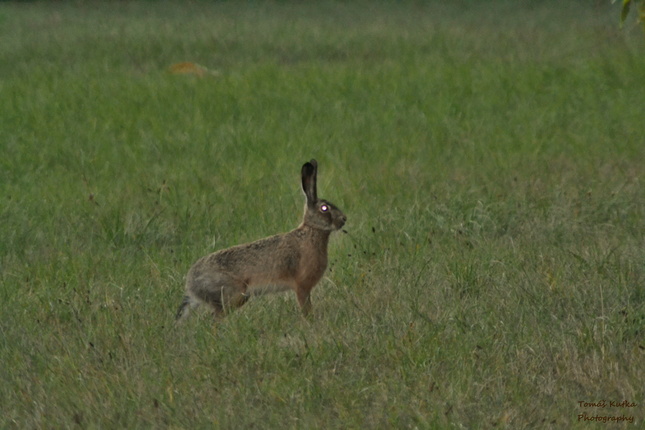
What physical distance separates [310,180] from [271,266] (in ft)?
1.87

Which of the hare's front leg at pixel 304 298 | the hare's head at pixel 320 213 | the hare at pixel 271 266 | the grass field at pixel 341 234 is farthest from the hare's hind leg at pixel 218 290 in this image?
the hare's head at pixel 320 213

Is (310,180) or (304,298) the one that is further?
(310,180)

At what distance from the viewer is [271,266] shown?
6301mm

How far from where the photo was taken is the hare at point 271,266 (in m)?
6.05

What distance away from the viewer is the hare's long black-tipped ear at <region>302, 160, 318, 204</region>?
6.43m

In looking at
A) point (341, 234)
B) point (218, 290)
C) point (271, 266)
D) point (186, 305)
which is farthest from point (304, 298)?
point (341, 234)

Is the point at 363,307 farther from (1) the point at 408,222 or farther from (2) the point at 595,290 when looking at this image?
(1) the point at 408,222

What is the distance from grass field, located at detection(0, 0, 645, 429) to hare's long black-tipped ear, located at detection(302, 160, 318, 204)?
53 centimetres

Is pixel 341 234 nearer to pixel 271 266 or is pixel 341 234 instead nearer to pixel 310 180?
pixel 310 180

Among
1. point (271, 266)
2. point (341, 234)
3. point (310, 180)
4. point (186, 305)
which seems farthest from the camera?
point (341, 234)

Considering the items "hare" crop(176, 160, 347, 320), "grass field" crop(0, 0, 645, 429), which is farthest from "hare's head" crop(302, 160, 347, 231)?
"grass field" crop(0, 0, 645, 429)

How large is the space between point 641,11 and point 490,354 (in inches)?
69.6

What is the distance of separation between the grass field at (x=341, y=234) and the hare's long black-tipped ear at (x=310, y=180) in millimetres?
532

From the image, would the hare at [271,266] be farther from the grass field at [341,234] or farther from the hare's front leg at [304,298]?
the grass field at [341,234]
